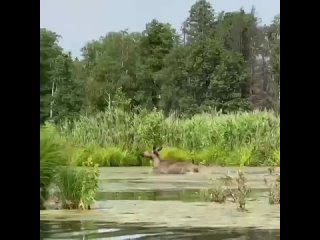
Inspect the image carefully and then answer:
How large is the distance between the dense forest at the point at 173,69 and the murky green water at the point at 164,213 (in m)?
0.24

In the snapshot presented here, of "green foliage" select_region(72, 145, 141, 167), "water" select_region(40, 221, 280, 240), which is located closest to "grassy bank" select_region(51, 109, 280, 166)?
"green foliage" select_region(72, 145, 141, 167)

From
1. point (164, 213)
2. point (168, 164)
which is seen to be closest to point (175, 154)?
point (168, 164)

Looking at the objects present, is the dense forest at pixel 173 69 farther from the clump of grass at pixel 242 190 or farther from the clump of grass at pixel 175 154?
the clump of grass at pixel 242 190

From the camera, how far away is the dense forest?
1762 mm

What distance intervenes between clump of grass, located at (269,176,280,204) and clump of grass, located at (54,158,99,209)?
1.91ft

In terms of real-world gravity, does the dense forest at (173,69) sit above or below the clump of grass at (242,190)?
above

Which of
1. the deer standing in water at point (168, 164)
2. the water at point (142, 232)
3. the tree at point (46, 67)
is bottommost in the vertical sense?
the water at point (142, 232)

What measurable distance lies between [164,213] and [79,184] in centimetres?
30

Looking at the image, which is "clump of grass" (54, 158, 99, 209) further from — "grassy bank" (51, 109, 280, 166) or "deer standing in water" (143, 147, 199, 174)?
"deer standing in water" (143, 147, 199, 174)

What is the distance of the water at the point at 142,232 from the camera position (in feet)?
5.39

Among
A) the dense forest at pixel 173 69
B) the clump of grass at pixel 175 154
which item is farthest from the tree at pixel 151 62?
the clump of grass at pixel 175 154

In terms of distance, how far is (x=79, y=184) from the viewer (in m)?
1.72
